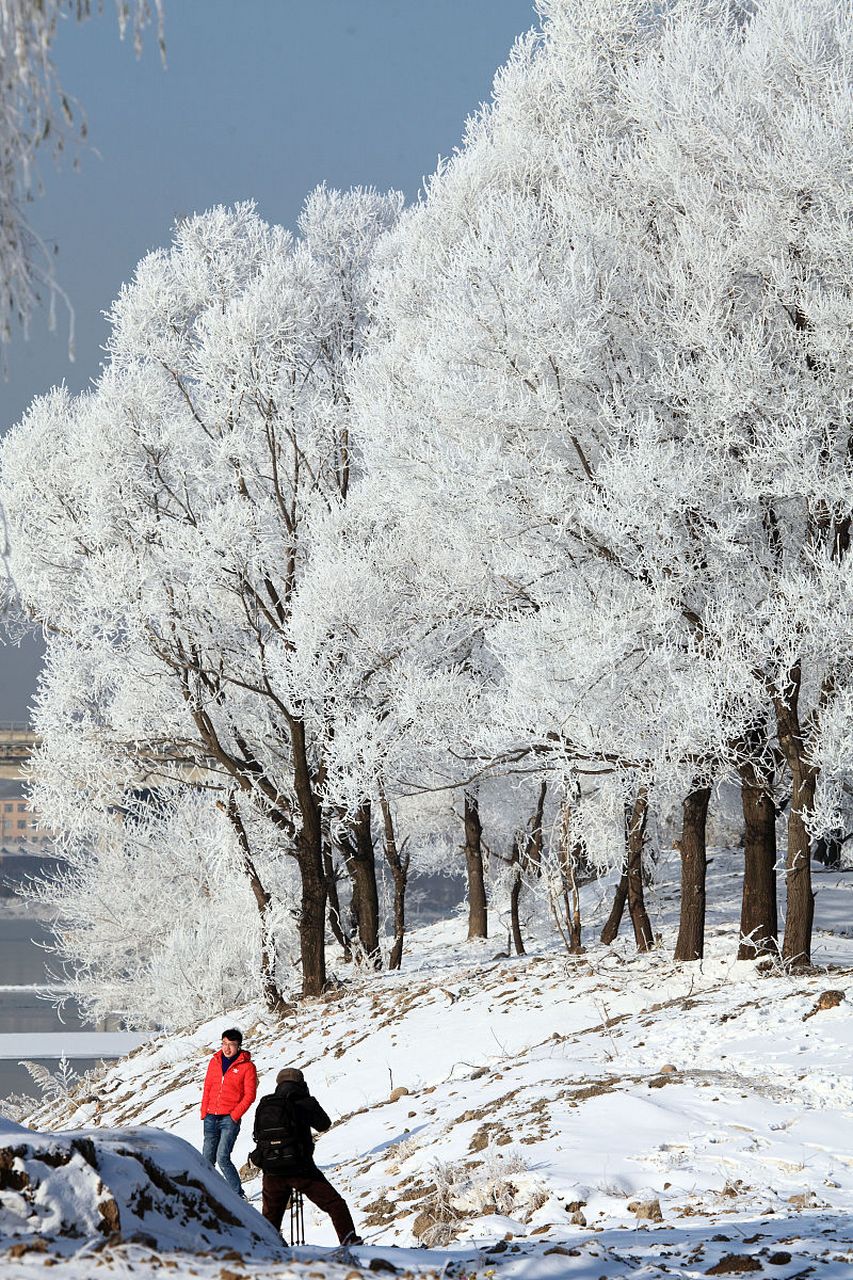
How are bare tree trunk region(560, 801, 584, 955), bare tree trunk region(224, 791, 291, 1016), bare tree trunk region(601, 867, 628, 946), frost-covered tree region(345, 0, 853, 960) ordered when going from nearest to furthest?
frost-covered tree region(345, 0, 853, 960), bare tree trunk region(560, 801, 584, 955), bare tree trunk region(224, 791, 291, 1016), bare tree trunk region(601, 867, 628, 946)

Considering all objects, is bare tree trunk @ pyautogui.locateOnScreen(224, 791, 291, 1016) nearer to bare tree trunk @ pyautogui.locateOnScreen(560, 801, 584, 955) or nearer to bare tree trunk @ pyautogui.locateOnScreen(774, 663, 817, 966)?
bare tree trunk @ pyautogui.locateOnScreen(560, 801, 584, 955)

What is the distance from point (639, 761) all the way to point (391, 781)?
14.0 ft

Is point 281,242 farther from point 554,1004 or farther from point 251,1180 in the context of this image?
point 251,1180

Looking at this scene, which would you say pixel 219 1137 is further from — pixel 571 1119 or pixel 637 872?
pixel 637 872

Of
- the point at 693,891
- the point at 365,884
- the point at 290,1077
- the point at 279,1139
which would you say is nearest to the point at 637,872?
the point at 693,891

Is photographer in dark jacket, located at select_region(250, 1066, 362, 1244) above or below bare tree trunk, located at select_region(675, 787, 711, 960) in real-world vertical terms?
below

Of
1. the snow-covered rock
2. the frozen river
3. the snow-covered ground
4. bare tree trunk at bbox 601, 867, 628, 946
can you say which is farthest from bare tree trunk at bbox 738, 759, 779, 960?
the frozen river

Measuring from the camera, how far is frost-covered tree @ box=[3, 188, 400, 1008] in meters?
15.5

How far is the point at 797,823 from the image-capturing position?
11664 millimetres

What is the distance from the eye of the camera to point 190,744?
1670 cm

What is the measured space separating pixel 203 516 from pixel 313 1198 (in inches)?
417

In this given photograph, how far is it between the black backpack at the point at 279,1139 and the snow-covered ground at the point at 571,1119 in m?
0.62

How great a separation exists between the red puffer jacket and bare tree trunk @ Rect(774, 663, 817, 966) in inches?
210

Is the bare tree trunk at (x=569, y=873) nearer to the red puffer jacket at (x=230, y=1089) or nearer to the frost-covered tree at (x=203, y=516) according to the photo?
the frost-covered tree at (x=203, y=516)
